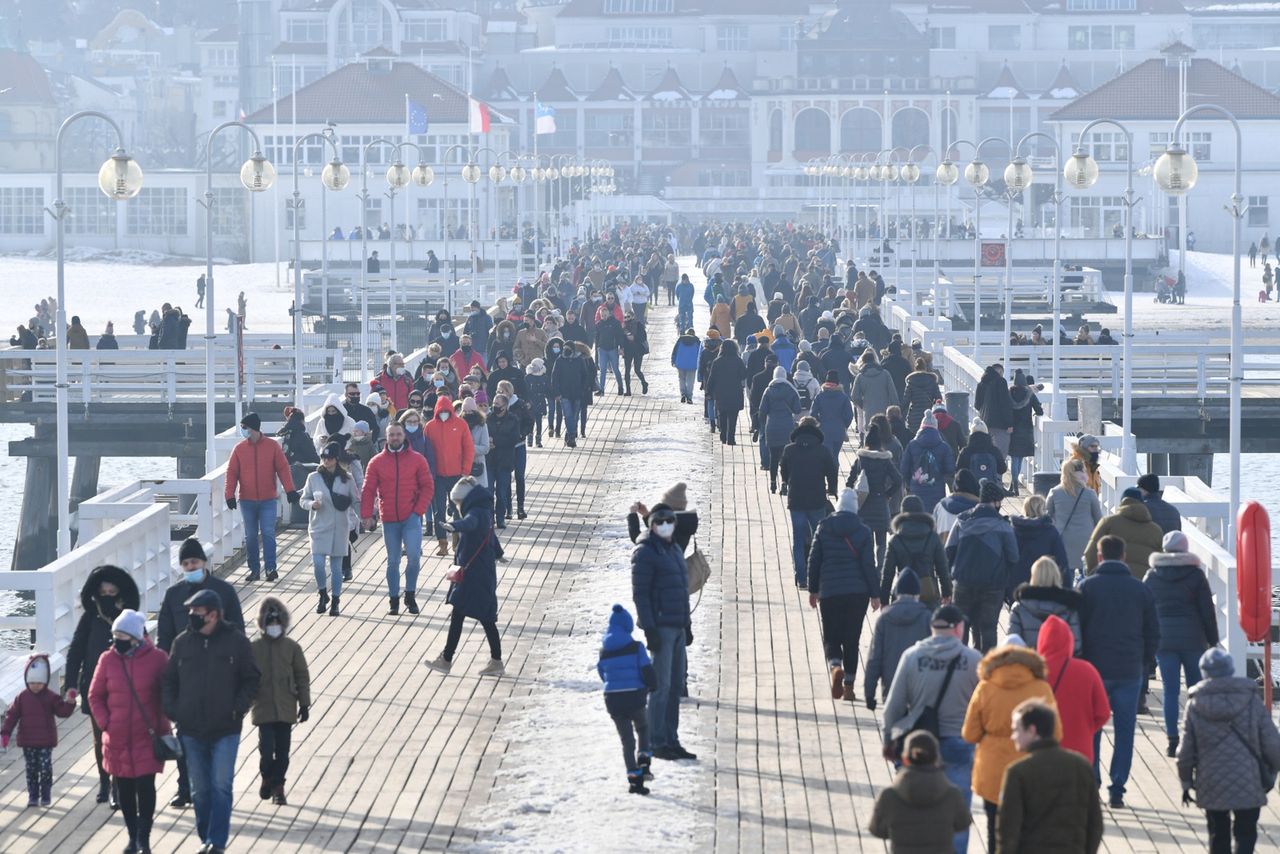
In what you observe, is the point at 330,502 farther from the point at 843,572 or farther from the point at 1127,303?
the point at 1127,303

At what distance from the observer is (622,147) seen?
12269cm

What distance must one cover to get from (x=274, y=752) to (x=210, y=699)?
117 cm

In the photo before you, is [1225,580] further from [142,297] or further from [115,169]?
[142,297]

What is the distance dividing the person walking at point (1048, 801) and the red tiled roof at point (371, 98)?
87.2m

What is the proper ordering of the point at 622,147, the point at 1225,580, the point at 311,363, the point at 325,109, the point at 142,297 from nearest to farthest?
the point at 1225,580, the point at 311,363, the point at 142,297, the point at 325,109, the point at 622,147

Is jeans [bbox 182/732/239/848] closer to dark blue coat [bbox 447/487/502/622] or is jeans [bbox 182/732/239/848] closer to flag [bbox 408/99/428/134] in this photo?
dark blue coat [bbox 447/487/502/622]

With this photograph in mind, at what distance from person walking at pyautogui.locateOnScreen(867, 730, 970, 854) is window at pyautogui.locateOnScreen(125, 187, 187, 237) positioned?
88018 mm

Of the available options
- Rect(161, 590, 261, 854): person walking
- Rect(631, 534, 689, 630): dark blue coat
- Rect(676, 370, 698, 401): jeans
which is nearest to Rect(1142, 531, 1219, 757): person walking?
Rect(631, 534, 689, 630): dark blue coat

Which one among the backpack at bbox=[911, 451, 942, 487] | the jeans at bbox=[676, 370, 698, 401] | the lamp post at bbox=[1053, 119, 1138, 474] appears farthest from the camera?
the jeans at bbox=[676, 370, 698, 401]

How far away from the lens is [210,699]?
9930 mm

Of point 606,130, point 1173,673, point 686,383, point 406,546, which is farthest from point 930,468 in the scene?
point 606,130

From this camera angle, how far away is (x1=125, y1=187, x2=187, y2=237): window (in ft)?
306

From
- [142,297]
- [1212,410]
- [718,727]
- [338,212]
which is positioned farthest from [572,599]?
[338,212]

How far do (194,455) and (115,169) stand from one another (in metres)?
14.2
